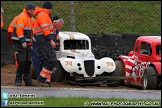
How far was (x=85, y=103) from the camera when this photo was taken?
11.3m

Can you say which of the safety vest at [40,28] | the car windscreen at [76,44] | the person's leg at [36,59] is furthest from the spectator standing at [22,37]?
the car windscreen at [76,44]

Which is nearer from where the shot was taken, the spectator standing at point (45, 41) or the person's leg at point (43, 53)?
the spectator standing at point (45, 41)

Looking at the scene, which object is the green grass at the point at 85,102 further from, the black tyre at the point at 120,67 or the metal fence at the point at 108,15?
the metal fence at the point at 108,15

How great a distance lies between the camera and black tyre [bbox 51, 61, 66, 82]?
17.5m

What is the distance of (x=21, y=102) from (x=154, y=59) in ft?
21.3

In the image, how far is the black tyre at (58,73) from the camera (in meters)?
17.5

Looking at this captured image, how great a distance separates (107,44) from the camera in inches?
827

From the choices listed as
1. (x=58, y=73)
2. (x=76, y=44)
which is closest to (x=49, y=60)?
(x=58, y=73)

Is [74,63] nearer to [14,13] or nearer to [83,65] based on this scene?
[83,65]

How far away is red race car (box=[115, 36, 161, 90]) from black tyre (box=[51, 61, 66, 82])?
1549 mm

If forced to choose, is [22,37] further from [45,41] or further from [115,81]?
[115,81]

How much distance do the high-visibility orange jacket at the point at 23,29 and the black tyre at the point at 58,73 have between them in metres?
1.66

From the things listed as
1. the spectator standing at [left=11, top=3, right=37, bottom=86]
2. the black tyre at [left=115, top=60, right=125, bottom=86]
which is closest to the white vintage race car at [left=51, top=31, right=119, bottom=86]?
the black tyre at [left=115, top=60, right=125, bottom=86]

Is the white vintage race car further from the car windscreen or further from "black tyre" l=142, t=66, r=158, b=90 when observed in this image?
"black tyre" l=142, t=66, r=158, b=90
